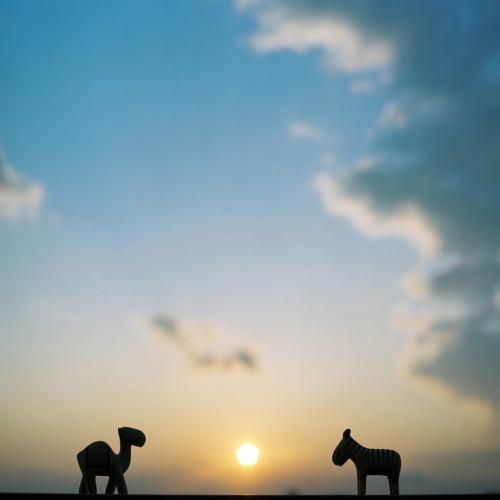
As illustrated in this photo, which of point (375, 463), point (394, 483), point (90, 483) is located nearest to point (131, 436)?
point (90, 483)

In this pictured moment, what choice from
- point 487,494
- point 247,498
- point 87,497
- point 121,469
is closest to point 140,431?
point 121,469

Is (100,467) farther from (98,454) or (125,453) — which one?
(125,453)

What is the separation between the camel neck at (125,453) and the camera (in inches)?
448

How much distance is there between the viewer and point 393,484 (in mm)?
12000

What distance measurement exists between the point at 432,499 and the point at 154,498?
3.88 metres

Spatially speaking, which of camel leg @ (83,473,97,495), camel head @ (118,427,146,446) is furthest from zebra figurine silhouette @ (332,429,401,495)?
camel leg @ (83,473,97,495)

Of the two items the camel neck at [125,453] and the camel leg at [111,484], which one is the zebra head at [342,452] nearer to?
the camel neck at [125,453]

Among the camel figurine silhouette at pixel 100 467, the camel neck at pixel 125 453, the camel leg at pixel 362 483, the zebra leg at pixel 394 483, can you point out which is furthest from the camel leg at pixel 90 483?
the zebra leg at pixel 394 483

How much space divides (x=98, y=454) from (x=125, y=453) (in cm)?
70

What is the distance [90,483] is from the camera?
436 inches

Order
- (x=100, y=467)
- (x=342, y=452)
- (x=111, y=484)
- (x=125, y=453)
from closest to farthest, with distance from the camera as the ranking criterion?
1. (x=100, y=467)
2. (x=111, y=484)
3. (x=125, y=453)
4. (x=342, y=452)

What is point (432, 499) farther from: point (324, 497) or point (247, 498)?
point (247, 498)

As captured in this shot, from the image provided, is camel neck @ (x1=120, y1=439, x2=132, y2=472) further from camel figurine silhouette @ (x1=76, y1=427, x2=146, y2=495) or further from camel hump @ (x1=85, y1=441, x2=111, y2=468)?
camel hump @ (x1=85, y1=441, x2=111, y2=468)

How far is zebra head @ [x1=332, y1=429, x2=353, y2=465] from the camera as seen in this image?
1235 cm
